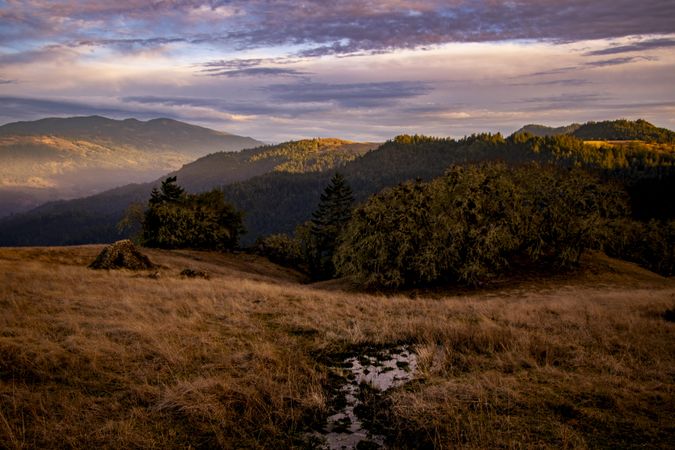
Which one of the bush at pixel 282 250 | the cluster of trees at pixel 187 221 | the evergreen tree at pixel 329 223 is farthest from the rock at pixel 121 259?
the evergreen tree at pixel 329 223

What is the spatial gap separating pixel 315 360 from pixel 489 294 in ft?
72.5

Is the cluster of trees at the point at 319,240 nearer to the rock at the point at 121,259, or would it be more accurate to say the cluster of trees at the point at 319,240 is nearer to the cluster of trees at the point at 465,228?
the cluster of trees at the point at 465,228

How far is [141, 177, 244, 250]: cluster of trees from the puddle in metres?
58.1

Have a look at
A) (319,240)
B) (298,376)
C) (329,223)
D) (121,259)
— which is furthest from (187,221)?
(298,376)

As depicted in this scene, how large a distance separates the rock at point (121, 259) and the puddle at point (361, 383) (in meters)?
24.8

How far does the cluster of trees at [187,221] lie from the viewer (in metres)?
62.9

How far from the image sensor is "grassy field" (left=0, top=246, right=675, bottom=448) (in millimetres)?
5859

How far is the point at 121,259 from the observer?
29.8 m

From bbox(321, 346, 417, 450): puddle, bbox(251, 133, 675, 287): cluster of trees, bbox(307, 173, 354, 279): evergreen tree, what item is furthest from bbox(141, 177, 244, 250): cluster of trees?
bbox(321, 346, 417, 450): puddle

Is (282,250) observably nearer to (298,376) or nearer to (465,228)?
(465,228)

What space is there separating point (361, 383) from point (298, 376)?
116 cm

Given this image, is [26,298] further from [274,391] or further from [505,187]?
[505,187]

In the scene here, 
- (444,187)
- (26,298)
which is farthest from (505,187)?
(26,298)

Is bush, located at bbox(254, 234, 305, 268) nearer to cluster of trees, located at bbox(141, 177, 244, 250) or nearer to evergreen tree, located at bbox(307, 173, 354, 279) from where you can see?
evergreen tree, located at bbox(307, 173, 354, 279)
